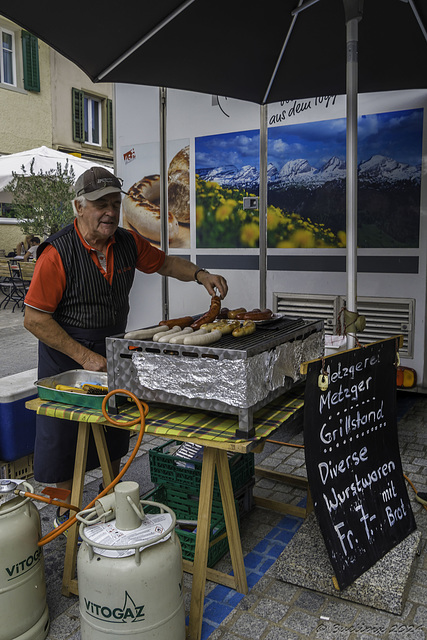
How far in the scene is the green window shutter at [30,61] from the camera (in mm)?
17250

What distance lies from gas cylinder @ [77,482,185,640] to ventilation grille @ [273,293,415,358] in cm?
302

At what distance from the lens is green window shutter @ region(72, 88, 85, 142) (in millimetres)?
19078

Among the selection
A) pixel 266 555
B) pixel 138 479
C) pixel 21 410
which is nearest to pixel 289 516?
pixel 266 555

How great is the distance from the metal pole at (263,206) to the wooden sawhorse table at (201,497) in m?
2.81

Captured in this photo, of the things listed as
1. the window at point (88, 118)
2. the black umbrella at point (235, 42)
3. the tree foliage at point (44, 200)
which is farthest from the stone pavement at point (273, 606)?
the window at point (88, 118)

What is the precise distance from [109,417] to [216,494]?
0.97m

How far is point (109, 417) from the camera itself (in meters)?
2.60

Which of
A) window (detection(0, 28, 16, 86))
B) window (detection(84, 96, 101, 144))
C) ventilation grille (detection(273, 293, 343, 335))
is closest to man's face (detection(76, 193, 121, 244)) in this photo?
ventilation grille (detection(273, 293, 343, 335))

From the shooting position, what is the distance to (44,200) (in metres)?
14.2

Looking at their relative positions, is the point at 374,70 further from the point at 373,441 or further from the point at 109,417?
the point at 109,417

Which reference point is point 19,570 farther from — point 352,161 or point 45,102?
point 45,102

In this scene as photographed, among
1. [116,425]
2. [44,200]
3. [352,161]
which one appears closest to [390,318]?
[352,161]

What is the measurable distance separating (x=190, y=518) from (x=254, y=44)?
2.91m

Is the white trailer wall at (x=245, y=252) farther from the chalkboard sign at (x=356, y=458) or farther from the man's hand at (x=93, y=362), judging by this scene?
the man's hand at (x=93, y=362)
